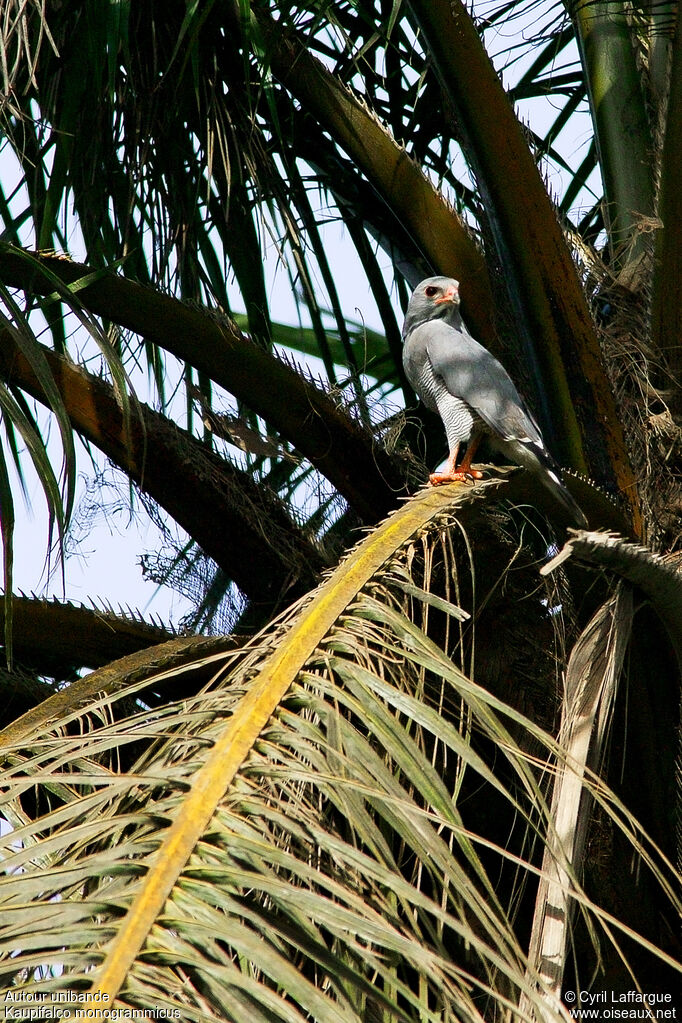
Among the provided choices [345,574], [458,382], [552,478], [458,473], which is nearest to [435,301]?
[458,382]

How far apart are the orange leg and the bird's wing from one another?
0.55 feet

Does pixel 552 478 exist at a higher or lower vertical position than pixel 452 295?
lower

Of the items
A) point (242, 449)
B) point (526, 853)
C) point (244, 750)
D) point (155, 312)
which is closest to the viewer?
point (244, 750)

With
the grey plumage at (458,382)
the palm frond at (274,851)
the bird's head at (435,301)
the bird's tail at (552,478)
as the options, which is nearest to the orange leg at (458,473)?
the grey plumage at (458,382)

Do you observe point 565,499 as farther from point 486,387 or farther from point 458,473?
point 486,387

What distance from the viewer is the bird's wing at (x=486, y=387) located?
133 inches

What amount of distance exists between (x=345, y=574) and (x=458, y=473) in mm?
1343

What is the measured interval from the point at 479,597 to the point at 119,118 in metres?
2.05

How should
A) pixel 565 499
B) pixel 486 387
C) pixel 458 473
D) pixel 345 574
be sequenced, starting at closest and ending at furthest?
pixel 345 574 → pixel 565 499 → pixel 458 473 → pixel 486 387

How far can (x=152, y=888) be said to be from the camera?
131 cm

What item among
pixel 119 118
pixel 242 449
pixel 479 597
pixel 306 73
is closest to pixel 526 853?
pixel 479 597

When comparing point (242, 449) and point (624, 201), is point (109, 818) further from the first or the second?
point (624, 201)

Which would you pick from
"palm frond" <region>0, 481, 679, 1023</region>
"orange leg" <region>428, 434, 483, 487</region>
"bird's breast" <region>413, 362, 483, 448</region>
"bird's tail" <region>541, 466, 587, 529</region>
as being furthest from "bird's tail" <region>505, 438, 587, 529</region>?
"palm frond" <region>0, 481, 679, 1023</region>

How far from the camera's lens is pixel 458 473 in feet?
10.7
